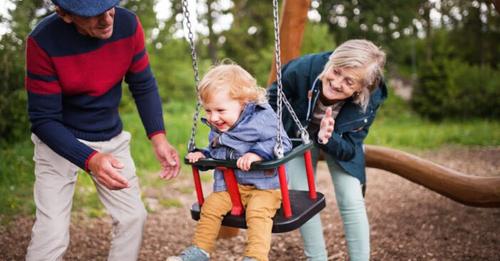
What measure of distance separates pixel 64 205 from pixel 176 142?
5941mm

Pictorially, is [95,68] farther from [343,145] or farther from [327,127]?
[343,145]

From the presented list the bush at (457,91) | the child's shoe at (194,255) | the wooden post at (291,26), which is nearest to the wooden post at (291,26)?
the wooden post at (291,26)

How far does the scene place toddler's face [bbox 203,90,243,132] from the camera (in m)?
2.33

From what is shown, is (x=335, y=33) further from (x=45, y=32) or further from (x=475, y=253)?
(x=45, y=32)

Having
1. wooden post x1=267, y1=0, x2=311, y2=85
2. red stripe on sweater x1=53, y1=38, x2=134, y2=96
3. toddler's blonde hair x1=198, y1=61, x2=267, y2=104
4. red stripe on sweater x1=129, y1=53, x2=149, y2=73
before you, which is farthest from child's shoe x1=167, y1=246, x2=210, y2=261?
wooden post x1=267, y1=0, x2=311, y2=85

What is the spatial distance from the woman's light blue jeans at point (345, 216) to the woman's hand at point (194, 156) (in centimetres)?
81

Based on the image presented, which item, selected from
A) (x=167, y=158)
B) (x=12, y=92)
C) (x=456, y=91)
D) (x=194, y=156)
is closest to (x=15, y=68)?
(x=12, y=92)

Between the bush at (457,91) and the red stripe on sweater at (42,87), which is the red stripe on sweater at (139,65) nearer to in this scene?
the red stripe on sweater at (42,87)

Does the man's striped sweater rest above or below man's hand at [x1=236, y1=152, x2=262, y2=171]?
above

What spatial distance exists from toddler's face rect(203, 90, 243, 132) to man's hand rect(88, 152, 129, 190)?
462 millimetres

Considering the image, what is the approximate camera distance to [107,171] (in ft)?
7.59

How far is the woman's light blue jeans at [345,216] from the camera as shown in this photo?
2.82 m

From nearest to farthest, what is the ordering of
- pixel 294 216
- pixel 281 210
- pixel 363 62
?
pixel 294 216 < pixel 281 210 < pixel 363 62

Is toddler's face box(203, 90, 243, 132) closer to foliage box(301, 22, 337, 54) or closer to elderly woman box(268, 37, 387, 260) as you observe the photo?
elderly woman box(268, 37, 387, 260)
